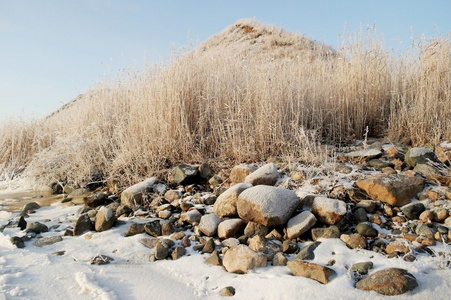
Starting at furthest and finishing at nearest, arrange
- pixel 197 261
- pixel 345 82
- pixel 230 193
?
1. pixel 345 82
2. pixel 230 193
3. pixel 197 261

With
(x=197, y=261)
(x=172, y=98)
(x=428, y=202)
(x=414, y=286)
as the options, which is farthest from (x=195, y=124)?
(x=414, y=286)

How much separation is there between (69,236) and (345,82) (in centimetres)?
410

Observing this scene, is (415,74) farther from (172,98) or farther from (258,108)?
(172,98)

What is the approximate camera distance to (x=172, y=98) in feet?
13.6

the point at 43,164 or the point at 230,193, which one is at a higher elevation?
the point at 43,164

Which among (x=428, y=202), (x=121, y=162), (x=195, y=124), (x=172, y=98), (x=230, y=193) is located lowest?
(x=428, y=202)

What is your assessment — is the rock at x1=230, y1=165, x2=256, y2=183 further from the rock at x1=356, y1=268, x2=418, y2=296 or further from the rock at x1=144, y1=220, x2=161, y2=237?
the rock at x1=356, y1=268, x2=418, y2=296

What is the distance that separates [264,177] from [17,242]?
7.08ft

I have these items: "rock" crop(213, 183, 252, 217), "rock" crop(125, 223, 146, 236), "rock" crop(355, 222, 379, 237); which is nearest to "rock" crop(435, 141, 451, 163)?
"rock" crop(355, 222, 379, 237)

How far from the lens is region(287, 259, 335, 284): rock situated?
5.92 feet

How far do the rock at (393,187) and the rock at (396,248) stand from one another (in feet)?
1.92

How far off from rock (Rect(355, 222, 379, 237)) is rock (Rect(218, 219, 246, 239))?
858 mm

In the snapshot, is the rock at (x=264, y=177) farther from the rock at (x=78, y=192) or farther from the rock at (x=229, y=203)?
the rock at (x=78, y=192)

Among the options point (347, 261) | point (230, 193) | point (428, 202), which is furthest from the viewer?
point (230, 193)
